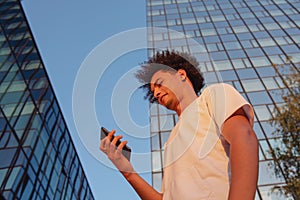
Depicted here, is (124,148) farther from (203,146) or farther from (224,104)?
(224,104)

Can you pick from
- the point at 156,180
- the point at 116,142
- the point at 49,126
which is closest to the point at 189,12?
the point at 49,126

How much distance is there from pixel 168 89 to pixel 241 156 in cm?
60

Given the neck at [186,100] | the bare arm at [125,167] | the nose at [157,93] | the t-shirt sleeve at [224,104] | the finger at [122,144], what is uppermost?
the t-shirt sleeve at [224,104]

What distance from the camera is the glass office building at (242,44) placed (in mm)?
13805

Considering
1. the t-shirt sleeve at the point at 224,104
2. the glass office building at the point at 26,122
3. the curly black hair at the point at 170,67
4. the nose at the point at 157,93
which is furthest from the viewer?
the glass office building at the point at 26,122

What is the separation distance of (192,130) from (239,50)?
20113 mm

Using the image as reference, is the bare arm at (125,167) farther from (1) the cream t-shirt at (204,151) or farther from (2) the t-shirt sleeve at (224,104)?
(2) the t-shirt sleeve at (224,104)

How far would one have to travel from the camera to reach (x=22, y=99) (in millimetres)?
13516

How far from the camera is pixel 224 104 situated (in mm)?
1246

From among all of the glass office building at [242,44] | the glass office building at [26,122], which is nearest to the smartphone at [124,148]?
the glass office building at [26,122]

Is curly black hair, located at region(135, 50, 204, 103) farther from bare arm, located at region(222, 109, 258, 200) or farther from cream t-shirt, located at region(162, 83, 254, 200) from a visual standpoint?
bare arm, located at region(222, 109, 258, 200)

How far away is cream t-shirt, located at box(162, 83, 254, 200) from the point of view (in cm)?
122

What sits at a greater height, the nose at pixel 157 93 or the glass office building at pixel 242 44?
the nose at pixel 157 93

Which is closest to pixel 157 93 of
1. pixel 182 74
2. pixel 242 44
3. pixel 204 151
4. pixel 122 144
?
pixel 182 74
